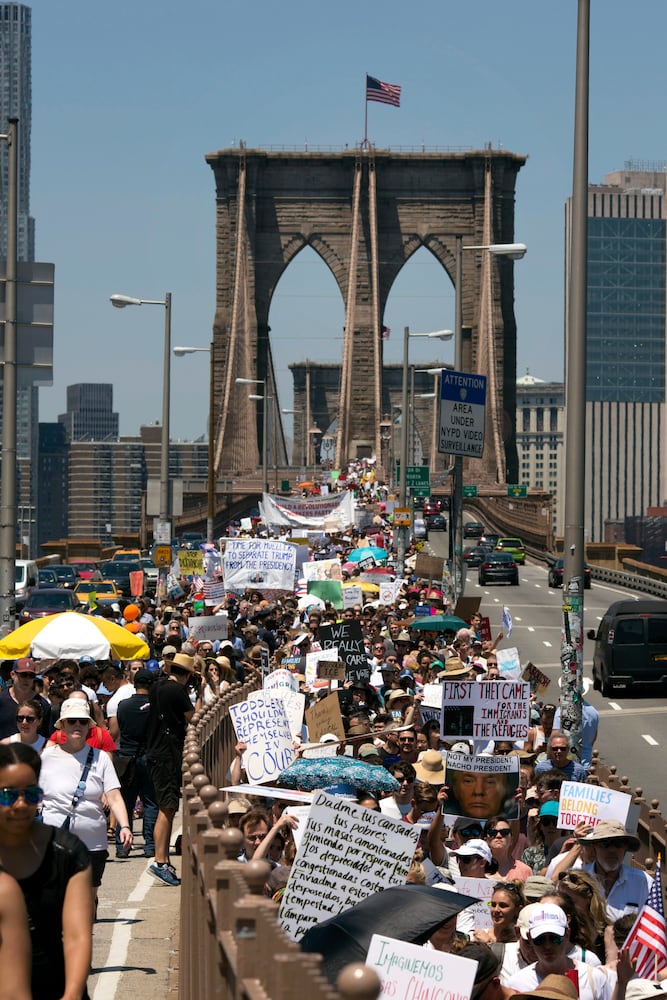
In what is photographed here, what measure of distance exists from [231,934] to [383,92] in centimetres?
9638

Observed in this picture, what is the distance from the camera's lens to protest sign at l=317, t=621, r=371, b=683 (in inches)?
739

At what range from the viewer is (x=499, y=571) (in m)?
58.4

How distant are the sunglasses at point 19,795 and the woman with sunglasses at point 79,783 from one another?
11.9ft

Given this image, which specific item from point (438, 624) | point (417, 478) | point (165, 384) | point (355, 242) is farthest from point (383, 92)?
point (438, 624)

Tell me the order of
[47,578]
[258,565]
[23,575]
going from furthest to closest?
[47,578] → [23,575] → [258,565]

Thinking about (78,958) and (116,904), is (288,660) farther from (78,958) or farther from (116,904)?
(78,958)

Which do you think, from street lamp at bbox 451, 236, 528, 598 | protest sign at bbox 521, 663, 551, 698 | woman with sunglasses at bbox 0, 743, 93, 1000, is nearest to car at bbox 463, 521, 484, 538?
street lamp at bbox 451, 236, 528, 598

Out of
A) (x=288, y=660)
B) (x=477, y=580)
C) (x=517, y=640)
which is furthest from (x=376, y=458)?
(x=288, y=660)

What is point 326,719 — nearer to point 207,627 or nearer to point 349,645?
point 349,645

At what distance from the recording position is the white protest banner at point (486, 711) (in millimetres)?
12398

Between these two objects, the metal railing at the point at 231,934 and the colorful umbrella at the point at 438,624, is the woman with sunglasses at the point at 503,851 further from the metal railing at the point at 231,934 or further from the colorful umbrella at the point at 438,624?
the colorful umbrella at the point at 438,624

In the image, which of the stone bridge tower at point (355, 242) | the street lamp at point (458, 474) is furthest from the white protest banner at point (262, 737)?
the stone bridge tower at point (355, 242)

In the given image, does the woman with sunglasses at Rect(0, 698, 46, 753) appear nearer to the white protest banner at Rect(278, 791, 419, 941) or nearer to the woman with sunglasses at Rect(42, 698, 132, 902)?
the woman with sunglasses at Rect(42, 698, 132, 902)

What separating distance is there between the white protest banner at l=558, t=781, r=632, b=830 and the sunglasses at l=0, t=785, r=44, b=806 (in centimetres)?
450
